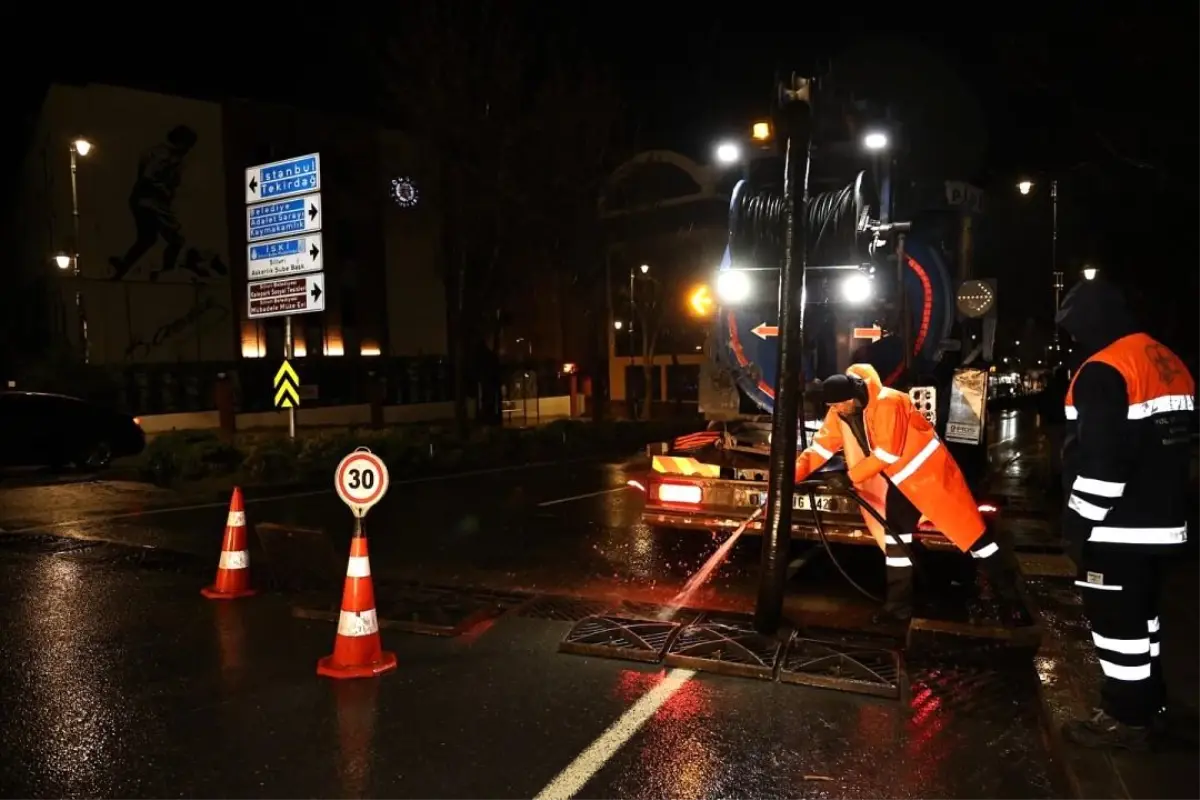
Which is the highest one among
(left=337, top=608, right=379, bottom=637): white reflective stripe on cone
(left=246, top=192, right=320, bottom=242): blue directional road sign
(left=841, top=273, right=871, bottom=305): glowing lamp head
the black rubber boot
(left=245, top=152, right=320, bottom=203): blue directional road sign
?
(left=245, top=152, right=320, bottom=203): blue directional road sign

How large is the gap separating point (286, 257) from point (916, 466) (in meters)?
10.2

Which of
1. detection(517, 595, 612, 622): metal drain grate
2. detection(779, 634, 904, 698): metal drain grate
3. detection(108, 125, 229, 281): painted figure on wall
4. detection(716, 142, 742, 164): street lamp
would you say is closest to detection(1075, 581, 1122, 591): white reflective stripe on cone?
detection(779, 634, 904, 698): metal drain grate

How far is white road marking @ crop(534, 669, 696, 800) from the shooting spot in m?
4.07

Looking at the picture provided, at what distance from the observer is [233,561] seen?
7.35m

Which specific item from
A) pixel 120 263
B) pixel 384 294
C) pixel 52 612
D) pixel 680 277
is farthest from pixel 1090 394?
pixel 384 294

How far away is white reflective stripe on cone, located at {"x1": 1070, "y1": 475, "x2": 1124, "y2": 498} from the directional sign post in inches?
431

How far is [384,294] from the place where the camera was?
112 ft

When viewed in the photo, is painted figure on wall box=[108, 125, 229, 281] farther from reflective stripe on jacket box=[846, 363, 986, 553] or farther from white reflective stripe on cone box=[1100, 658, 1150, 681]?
white reflective stripe on cone box=[1100, 658, 1150, 681]

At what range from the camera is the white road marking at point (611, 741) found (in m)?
4.07

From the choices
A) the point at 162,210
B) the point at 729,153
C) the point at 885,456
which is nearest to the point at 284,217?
the point at 729,153

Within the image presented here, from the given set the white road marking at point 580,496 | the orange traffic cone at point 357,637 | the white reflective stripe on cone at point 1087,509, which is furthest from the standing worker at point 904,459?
the white road marking at point 580,496

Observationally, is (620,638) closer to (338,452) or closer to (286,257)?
(286,257)

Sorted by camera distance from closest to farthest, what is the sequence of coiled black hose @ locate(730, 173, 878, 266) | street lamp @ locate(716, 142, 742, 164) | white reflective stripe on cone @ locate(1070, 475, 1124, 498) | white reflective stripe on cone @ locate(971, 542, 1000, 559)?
white reflective stripe on cone @ locate(1070, 475, 1124, 498), white reflective stripe on cone @ locate(971, 542, 1000, 559), coiled black hose @ locate(730, 173, 878, 266), street lamp @ locate(716, 142, 742, 164)

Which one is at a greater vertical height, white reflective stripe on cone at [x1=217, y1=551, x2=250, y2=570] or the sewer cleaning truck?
the sewer cleaning truck
